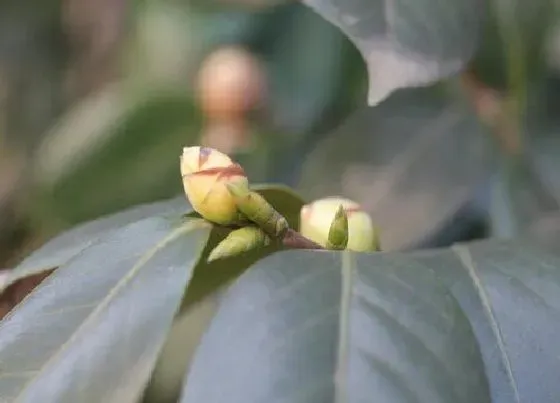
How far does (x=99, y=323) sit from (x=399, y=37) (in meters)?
0.25

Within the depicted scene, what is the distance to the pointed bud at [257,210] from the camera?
424mm

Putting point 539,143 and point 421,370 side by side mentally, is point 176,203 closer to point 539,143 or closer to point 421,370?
point 421,370

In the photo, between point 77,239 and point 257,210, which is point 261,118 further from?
point 257,210

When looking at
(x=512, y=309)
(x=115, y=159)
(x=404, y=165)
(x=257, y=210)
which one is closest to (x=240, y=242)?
(x=257, y=210)

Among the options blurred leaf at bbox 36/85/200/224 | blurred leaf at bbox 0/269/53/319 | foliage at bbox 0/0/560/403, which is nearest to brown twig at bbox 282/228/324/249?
foliage at bbox 0/0/560/403

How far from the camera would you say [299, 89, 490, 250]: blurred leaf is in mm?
792

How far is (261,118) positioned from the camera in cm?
111

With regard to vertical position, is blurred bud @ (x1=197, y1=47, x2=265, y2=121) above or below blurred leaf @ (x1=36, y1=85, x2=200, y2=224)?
above

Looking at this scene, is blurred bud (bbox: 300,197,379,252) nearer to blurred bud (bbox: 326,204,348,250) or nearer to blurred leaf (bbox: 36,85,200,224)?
blurred bud (bbox: 326,204,348,250)

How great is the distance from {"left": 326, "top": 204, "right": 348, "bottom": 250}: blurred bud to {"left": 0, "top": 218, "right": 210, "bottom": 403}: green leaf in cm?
7

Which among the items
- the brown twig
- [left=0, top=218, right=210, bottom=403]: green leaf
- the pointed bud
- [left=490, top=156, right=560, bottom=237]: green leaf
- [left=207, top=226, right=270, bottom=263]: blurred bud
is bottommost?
[left=490, top=156, right=560, bottom=237]: green leaf

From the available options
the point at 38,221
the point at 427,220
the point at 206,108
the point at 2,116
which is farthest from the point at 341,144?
the point at 2,116

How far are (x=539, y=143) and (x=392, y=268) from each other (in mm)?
465

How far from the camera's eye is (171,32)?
1.12 m
